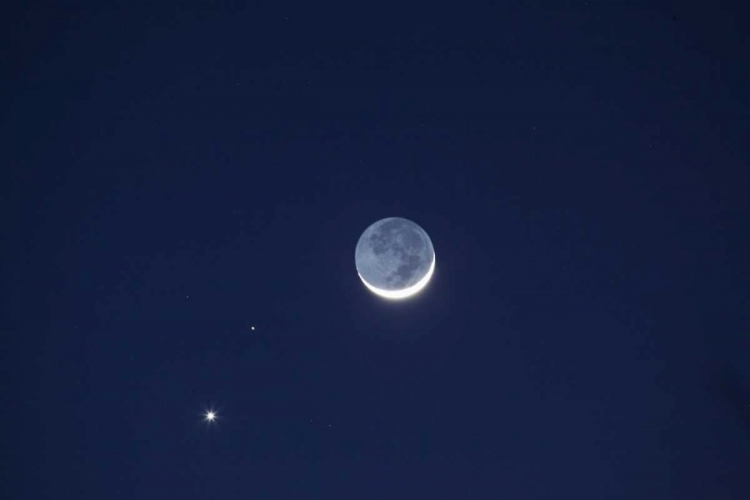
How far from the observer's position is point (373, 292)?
6.10m

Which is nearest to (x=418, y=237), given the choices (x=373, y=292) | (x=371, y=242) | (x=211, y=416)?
(x=371, y=242)

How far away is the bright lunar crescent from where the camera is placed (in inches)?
232

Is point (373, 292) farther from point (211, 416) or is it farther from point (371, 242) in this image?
point (211, 416)

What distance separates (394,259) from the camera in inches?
233

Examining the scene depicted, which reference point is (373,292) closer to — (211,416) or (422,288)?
(422,288)

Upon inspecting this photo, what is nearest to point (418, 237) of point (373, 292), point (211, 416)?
point (373, 292)

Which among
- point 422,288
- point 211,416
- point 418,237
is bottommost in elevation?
point 211,416

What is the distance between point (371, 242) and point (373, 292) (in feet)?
2.82

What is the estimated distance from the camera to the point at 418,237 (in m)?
6.05

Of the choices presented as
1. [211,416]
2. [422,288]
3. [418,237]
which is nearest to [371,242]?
[418,237]

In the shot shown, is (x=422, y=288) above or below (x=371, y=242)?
below

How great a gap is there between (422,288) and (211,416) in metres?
4.56

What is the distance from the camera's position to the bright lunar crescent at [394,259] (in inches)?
232

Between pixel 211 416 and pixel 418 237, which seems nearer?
pixel 418 237
